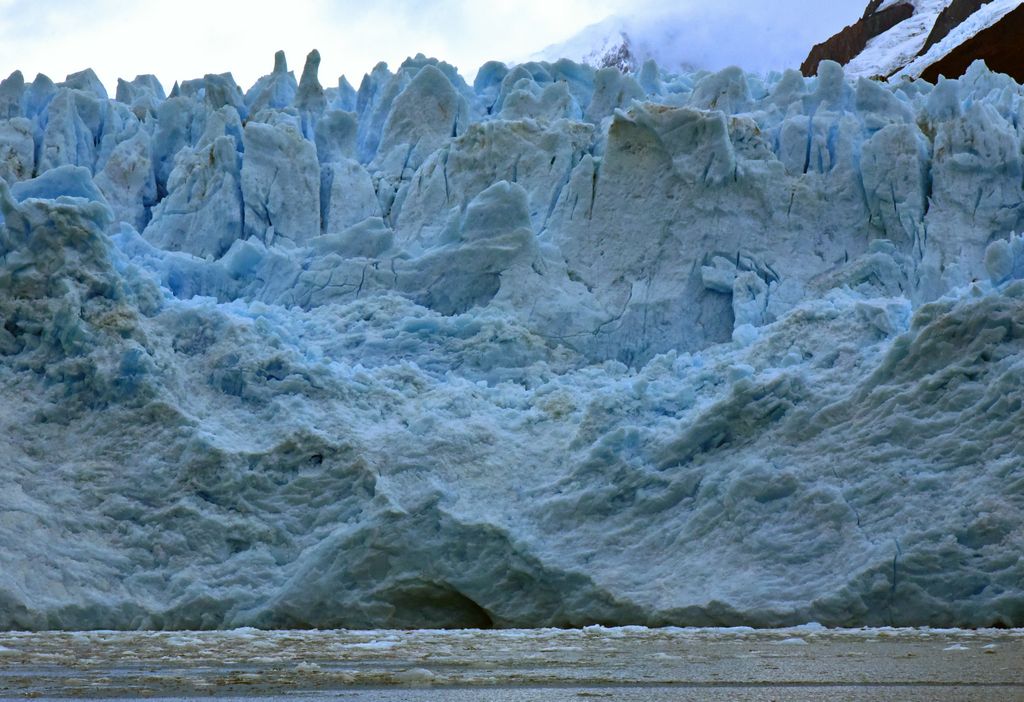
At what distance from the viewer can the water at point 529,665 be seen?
3.87m

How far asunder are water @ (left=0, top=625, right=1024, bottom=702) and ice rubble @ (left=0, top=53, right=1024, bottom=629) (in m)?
0.79

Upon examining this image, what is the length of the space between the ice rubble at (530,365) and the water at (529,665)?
31.1 inches

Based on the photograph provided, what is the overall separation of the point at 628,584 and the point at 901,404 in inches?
77.7

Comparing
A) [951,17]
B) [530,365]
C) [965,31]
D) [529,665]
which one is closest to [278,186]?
[530,365]

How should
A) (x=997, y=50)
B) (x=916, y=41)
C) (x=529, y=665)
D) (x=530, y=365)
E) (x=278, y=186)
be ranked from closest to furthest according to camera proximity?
(x=529, y=665) → (x=530, y=365) → (x=278, y=186) → (x=997, y=50) → (x=916, y=41)

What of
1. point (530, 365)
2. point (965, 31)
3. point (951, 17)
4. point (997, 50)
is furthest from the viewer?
point (951, 17)

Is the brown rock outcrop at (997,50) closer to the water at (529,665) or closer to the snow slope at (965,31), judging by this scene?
the snow slope at (965,31)

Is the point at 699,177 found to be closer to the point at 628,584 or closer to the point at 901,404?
the point at 901,404

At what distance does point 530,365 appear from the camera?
428 inches

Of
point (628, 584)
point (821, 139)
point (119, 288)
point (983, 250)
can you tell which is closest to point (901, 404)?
point (628, 584)

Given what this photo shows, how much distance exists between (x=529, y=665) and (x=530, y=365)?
19.3 ft

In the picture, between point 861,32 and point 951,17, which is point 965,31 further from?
point 861,32

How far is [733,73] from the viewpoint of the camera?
13461 mm

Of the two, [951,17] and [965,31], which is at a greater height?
[951,17]
